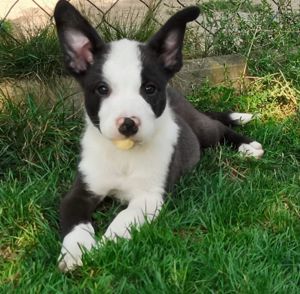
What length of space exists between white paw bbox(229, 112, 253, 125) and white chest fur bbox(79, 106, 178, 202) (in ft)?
4.35

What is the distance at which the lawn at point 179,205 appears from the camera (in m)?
Result: 2.91

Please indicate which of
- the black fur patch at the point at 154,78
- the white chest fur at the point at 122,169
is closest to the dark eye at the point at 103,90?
the black fur patch at the point at 154,78

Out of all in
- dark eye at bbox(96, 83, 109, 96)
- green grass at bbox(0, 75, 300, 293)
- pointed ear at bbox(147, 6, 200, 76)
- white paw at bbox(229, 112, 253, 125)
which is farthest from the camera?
white paw at bbox(229, 112, 253, 125)

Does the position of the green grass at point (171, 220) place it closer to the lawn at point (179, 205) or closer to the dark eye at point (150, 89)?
the lawn at point (179, 205)

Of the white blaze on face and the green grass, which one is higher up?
the white blaze on face

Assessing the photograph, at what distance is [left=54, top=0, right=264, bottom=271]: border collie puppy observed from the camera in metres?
3.19

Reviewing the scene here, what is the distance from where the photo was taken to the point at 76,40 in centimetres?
348

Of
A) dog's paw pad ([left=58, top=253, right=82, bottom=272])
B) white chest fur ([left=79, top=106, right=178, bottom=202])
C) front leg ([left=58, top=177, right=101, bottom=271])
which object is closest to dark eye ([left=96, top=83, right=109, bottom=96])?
white chest fur ([left=79, top=106, right=178, bottom=202])

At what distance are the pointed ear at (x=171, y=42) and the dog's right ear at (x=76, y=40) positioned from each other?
30cm

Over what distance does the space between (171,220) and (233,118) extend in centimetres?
164

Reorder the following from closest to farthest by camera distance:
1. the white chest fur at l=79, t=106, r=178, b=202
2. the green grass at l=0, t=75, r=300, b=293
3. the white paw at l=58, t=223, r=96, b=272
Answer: the green grass at l=0, t=75, r=300, b=293 < the white paw at l=58, t=223, r=96, b=272 < the white chest fur at l=79, t=106, r=178, b=202

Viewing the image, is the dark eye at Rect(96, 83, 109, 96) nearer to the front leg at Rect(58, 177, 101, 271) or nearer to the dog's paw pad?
the front leg at Rect(58, 177, 101, 271)

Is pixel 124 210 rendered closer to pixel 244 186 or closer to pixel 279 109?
pixel 244 186

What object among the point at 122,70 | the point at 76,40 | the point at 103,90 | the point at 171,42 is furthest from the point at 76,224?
the point at 171,42
